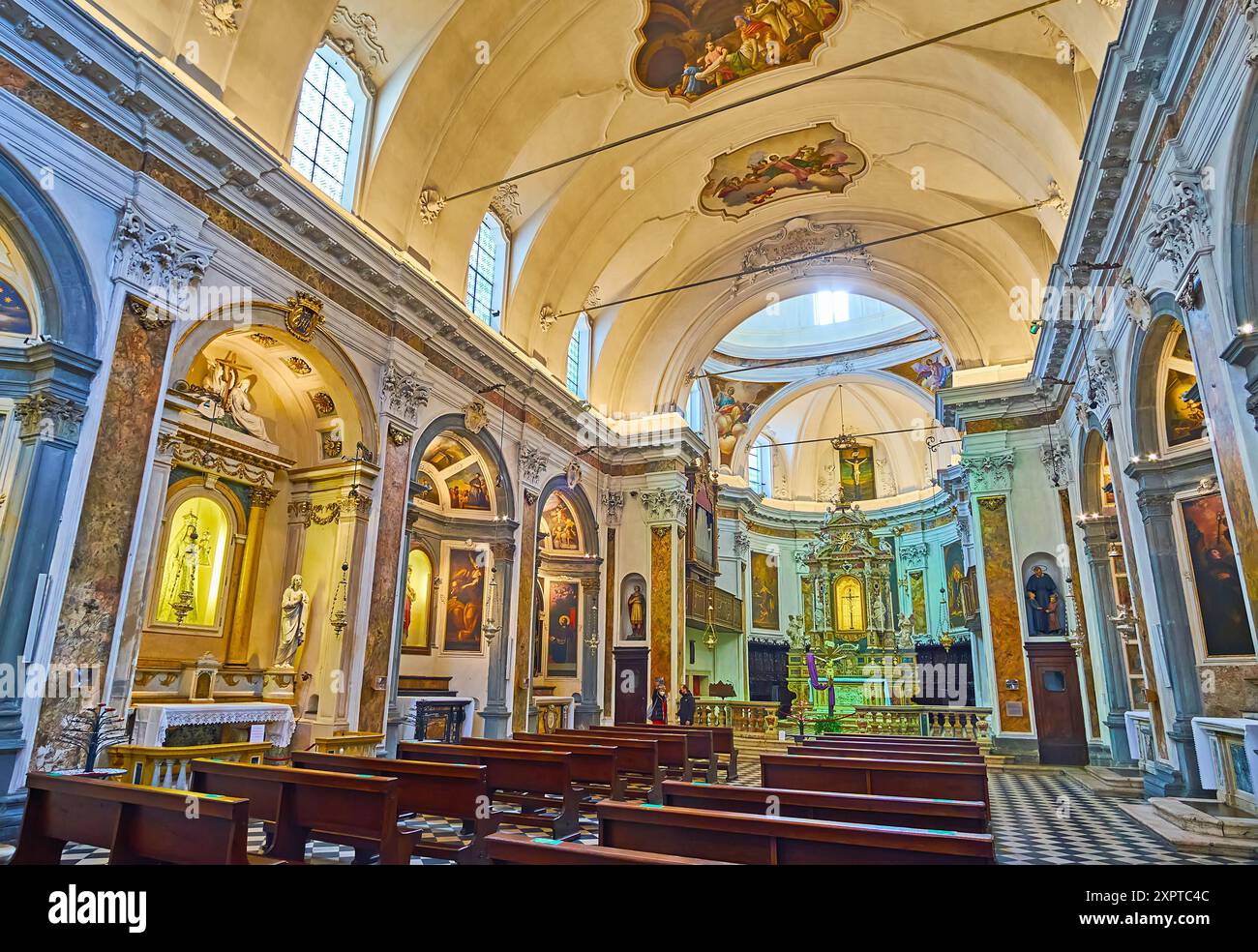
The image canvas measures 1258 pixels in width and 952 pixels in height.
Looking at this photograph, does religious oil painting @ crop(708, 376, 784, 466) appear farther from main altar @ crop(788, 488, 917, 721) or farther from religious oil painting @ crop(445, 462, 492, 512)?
religious oil painting @ crop(445, 462, 492, 512)

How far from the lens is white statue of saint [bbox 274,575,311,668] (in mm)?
9812

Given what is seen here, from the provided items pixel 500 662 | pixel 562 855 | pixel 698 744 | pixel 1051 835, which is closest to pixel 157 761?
pixel 562 855

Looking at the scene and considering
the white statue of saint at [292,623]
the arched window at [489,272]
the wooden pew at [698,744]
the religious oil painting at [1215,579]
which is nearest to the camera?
the religious oil painting at [1215,579]

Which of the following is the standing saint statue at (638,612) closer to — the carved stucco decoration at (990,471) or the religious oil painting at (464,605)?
the religious oil painting at (464,605)

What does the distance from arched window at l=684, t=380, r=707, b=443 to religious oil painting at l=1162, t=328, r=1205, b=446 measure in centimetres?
1552

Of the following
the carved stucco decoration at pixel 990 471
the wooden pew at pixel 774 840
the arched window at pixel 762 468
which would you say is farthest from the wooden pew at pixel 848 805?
the arched window at pixel 762 468

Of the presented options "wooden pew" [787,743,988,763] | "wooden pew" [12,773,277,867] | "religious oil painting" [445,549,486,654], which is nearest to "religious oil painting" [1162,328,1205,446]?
"wooden pew" [787,743,988,763]

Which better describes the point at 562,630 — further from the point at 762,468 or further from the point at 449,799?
the point at 762,468

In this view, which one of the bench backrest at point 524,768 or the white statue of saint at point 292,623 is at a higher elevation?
the white statue of saint at point 292,623

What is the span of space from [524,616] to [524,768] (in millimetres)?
7340

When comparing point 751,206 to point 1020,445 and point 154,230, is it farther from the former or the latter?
point 154,230

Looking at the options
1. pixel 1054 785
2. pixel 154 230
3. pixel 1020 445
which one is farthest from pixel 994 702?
pixel 154 230

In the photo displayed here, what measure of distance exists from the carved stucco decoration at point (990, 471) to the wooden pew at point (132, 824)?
14.6 m

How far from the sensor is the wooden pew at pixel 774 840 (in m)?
3.19
